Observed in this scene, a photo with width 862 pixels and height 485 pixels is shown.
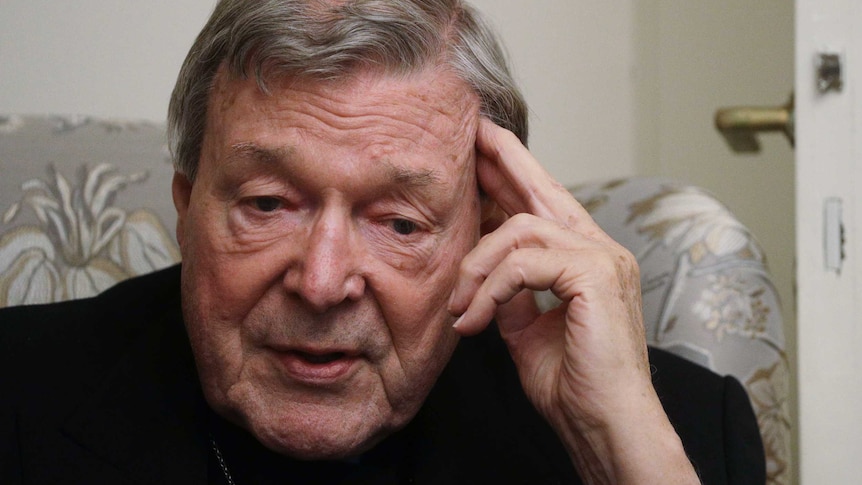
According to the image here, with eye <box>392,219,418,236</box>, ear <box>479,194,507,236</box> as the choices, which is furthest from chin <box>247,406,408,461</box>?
ear <box>479,194,507,236</box>

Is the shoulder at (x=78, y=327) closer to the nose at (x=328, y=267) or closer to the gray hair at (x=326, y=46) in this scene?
the gray hair at (x=326, y=46)

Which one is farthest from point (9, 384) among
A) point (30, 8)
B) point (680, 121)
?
point (680, 121)

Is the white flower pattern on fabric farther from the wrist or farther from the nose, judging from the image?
the wrist

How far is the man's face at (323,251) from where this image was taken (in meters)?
1.15

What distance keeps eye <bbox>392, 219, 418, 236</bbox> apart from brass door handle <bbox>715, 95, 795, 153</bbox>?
1.56 m

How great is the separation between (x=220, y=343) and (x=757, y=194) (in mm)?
1982

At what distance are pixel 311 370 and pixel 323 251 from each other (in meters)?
0.17

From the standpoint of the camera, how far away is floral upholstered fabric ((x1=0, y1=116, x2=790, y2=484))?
4.92 feet

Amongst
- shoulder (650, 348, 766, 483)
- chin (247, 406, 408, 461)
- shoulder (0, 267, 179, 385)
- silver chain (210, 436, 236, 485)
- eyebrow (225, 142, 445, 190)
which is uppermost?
eyebrow (225, 142, 445, 190)

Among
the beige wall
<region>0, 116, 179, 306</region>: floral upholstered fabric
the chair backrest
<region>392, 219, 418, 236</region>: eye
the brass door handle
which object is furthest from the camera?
the brass door handle

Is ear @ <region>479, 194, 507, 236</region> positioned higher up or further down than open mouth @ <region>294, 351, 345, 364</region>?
higher up

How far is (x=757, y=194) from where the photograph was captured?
270 centimetres

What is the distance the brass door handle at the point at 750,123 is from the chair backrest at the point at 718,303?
0.86m

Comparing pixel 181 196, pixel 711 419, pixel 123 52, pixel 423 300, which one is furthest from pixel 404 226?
pixel 123 52
